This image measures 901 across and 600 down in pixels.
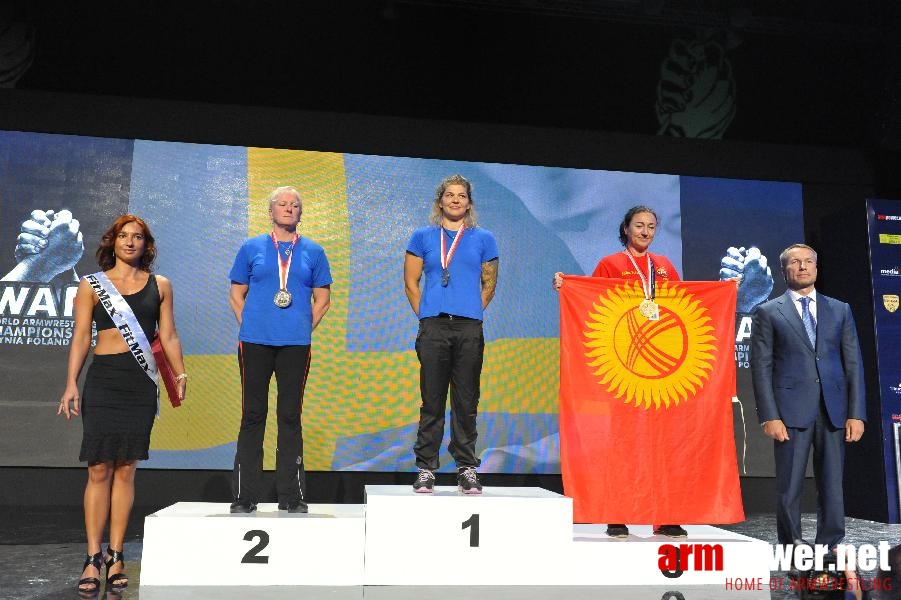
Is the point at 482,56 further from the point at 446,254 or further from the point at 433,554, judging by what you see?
the point at 433,554

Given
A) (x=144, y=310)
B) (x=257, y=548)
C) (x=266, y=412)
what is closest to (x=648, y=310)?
(x=266, y=412)

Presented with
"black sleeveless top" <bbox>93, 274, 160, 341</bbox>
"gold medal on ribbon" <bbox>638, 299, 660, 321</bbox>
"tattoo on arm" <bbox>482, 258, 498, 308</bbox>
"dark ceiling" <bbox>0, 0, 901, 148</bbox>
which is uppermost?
"dark ceiling" <bbox>0, 0, 901, 148</bbox>

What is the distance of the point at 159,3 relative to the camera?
18.9 feet

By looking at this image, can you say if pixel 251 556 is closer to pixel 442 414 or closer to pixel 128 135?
pixel 442 414

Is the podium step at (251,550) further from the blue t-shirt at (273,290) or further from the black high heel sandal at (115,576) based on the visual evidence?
the blue t-shirt at (273,290)

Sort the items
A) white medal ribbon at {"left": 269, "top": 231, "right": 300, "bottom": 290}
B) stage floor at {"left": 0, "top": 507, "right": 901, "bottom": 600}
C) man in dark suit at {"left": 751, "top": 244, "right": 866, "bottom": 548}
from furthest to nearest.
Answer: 1. man in dark suit at {"left": 751, "top": 244, "right": 866, "bottom": 548}
2. white medal ribbon at {"left": 269, "top": 231, "right": 300, "bottom": 290}
3. stage floor at {"left": 0, "top": 507, "right": 901, "bottom": 600}

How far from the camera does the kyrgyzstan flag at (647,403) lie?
356 centimetres

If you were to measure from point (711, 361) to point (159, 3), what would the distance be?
16.0 ft

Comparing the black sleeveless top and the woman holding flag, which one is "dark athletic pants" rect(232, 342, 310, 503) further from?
the woman holding flag

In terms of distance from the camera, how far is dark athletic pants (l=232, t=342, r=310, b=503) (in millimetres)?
3340

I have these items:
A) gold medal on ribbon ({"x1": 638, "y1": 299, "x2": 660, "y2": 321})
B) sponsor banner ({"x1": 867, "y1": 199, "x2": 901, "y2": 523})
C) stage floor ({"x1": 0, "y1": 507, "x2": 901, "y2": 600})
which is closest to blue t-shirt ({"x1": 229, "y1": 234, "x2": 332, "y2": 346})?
stage floor ({"x1": 0, "y1": 507, "x2": 901, "y2": 600})

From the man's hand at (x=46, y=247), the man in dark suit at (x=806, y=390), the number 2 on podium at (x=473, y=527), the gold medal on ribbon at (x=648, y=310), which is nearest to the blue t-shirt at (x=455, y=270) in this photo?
the gold medal on ribbon at (x=648, y=310)

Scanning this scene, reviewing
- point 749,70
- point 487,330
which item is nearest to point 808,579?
point 487,330

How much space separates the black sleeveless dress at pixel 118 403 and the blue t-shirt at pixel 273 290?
0.45m
